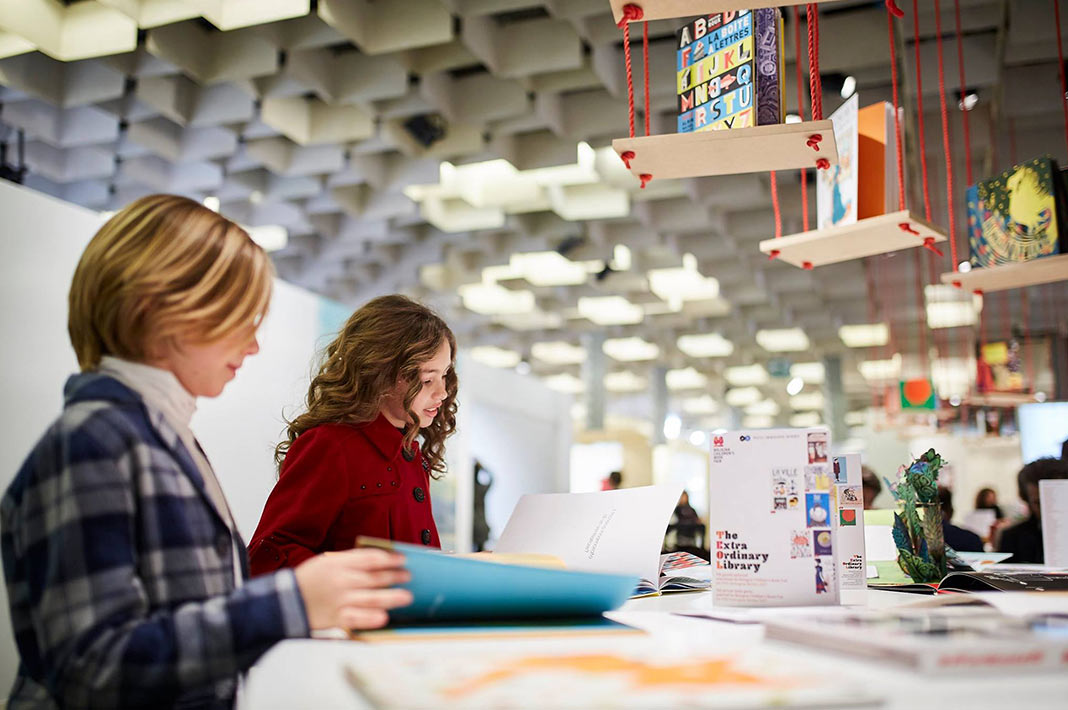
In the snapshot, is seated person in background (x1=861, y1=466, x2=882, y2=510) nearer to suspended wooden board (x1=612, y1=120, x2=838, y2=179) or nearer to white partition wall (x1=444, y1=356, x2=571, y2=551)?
suspended wooden board (x1=612, y1=120, x2=838, y2=179)

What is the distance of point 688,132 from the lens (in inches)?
80.4

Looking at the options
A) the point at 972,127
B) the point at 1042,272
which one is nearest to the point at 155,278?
the point at 1042,272

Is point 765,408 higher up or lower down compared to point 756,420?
higher up

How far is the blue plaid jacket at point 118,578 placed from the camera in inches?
32.7

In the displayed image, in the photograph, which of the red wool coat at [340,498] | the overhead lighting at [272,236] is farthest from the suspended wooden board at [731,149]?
the overhead lighting at [272,236]

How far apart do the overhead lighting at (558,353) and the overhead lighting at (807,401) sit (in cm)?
551

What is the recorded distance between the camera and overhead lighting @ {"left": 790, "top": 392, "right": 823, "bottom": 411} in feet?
56.9

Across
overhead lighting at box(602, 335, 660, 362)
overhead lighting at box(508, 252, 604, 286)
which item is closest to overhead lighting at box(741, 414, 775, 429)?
overhead lighting at box(602, 335, 660, 362)

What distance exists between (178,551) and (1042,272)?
2666 millimetres

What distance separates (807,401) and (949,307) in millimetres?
7525

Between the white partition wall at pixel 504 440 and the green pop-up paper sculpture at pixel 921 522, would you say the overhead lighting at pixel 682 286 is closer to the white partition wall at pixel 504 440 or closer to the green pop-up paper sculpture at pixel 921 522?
the white partition wall at pixel 504 440

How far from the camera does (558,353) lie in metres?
13.6

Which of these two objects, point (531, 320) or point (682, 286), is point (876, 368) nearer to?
point (682, 286)

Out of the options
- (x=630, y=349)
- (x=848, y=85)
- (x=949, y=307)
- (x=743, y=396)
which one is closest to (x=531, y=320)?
(x=630, y=349)
